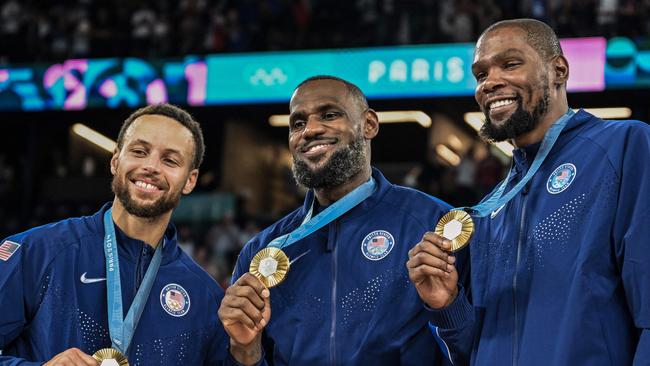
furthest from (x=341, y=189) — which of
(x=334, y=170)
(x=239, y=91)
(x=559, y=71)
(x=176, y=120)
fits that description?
(x=239, y=91)

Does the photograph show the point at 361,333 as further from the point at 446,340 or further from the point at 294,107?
the point at 294,107

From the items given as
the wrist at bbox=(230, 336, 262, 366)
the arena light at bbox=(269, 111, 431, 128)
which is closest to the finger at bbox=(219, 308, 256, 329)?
the wrist at bbox=(230, 336, 262, 366)

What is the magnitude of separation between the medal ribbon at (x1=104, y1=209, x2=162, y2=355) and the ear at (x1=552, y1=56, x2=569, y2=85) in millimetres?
1725

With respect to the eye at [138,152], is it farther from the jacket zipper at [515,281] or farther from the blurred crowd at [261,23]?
the blurred crowd at [261,23]

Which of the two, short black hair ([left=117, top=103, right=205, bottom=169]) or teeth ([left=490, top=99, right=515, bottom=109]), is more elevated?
teeth ([left=490, top=99, right=515, bottom=109])

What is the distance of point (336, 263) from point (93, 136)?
1618cm

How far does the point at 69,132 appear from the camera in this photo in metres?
19.6

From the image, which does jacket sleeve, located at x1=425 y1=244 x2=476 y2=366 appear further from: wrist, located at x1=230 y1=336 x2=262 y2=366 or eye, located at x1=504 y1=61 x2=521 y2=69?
eye, located at x1=504 y1=61 x2=521 y2=69

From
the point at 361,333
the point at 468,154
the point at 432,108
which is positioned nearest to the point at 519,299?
the point at 361,333

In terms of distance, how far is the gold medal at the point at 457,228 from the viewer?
10.5 feet

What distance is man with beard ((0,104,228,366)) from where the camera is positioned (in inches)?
141

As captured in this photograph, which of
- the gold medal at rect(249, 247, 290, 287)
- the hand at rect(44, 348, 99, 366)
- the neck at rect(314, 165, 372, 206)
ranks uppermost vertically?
the neck at rect(314, 165, 372, 206)

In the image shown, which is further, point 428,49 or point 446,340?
point 428,49

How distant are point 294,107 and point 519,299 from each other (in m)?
1.44
